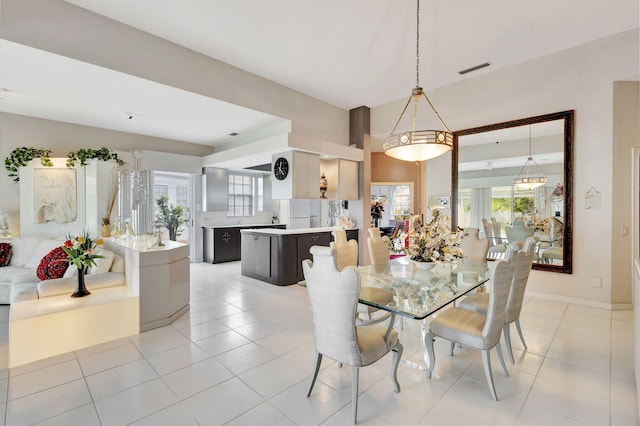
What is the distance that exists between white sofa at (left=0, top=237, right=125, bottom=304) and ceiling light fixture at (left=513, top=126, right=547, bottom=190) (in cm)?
580

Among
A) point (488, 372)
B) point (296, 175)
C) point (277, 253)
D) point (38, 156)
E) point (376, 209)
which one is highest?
point (38, 156)

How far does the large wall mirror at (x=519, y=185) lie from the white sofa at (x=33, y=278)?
5261 mm

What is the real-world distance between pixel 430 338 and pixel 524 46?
4025 mm

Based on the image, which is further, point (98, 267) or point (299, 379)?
point (98, 267)

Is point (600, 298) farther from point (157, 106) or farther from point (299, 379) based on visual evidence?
point (157, 106)

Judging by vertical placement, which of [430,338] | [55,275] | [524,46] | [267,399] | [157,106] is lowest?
[267,399]

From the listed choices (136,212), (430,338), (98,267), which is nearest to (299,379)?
(430,338)

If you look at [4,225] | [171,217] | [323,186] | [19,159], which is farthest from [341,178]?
[4,225]

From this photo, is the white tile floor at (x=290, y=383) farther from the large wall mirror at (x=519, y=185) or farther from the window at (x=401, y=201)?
the window at (x=401, y=201)

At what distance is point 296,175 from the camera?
16.8 ft

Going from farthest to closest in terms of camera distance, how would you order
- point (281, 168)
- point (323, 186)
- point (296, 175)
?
point (323, 186), point (281, 168), point (296, 175)

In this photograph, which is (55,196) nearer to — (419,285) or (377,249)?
(377,249)

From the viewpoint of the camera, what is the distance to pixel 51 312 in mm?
2682

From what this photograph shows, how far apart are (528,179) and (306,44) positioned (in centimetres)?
382
